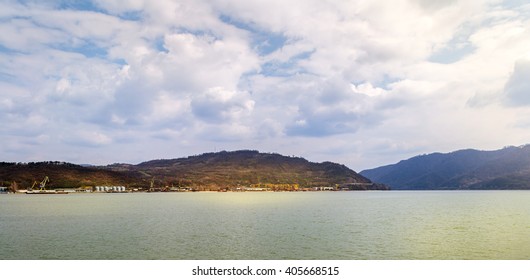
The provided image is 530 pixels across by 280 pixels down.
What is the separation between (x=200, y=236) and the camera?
288ft

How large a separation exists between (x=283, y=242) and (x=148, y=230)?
120 feet
